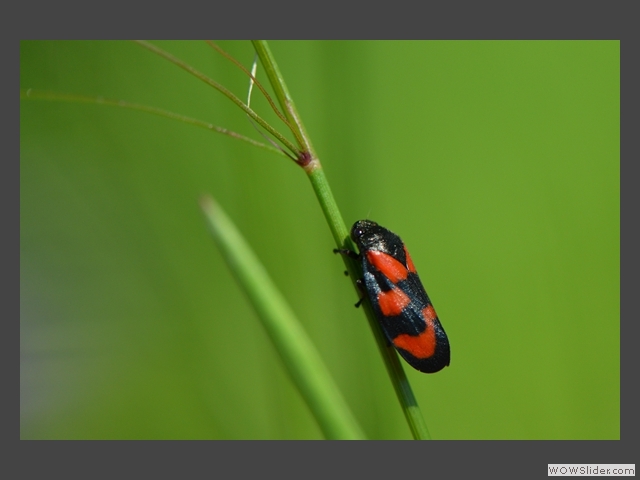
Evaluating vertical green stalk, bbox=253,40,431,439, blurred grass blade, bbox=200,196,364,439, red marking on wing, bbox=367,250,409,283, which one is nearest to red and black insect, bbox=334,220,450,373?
red marking on wing, bbox=367,250,409,283

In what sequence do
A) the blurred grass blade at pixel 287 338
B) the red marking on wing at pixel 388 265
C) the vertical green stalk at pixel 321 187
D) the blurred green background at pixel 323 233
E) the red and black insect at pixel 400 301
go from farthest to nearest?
the blurred green background at pixel 323 233
the red marking on wing at pixel 388 265
the red and black insect at pixel 400 301
the vertical green stalk at pixel 321 187
the blurred grass blade at pixel 287 338

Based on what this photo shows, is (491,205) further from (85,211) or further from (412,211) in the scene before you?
(85,211)

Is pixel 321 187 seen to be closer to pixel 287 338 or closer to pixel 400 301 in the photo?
pixel 287 338

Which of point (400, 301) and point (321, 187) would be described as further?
point (400, 301)

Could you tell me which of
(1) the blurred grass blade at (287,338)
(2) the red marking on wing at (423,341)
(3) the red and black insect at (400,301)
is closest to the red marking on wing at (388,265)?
(3) the red and black insect at (400,301)

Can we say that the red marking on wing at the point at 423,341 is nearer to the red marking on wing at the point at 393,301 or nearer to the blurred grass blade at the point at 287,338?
the red marking on wing at the point at 393,301

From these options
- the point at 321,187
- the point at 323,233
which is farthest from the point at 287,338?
the point at 323,233
